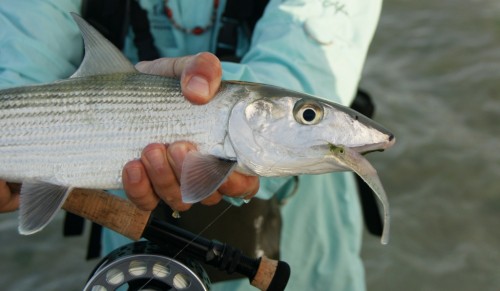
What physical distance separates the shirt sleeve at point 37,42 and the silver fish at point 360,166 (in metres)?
1.54

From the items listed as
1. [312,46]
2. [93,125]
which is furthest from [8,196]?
[312,46]

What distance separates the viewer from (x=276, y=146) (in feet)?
6.79

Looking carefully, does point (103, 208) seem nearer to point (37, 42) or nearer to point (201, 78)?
point (201, 78)

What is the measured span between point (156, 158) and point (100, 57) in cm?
41

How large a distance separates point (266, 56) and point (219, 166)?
113 cm

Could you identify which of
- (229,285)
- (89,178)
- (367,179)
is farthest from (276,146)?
(229,285)

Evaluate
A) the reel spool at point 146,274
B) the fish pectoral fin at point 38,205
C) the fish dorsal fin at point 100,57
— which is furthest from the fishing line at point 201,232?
the fish dorsal fin at point 100,57

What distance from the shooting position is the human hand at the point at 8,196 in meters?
2.45

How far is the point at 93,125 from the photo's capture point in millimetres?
2191

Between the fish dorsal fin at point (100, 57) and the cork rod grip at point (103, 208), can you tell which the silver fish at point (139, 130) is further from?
the cork rod grip at point (103, 208)

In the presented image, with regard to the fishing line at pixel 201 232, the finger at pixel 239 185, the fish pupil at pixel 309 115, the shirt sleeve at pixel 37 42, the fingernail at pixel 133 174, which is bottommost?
the fishing line at pixel 201 232

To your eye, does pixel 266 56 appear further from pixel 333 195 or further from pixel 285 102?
pixel 285 102

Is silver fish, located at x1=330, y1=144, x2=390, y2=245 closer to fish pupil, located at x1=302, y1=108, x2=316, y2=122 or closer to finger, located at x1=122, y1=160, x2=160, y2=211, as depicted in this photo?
fish pupil, located at x1=302, y1=108, x2=316, y2=122

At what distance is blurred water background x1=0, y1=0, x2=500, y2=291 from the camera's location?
4473mm
